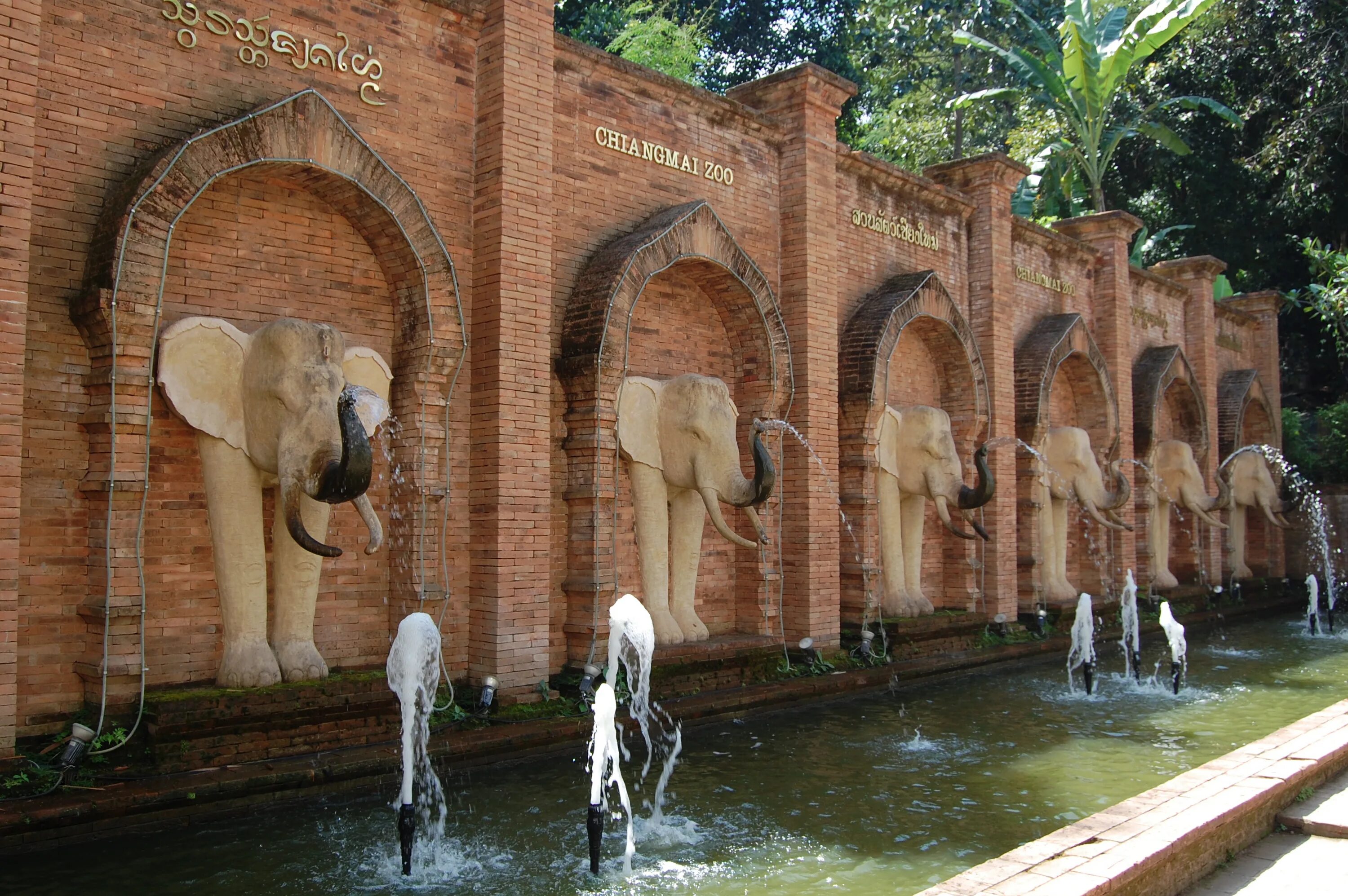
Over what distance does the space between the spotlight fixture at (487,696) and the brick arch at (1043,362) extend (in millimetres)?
9953

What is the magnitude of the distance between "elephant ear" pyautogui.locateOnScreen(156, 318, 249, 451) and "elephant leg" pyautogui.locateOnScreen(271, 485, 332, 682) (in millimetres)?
629

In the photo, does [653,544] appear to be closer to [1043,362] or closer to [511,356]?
[511,356]

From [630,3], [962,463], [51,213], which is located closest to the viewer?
[51,213]

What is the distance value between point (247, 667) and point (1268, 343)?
23079 mm

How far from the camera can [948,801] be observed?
286 inches

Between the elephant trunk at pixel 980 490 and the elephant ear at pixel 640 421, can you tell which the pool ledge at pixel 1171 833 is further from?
the elephant ear at pixel 640 421

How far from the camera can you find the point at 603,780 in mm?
6387

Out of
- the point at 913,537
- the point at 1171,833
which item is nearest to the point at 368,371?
the point at 1171,833

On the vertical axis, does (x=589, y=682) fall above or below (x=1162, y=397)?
below

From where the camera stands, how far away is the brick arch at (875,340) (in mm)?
12695

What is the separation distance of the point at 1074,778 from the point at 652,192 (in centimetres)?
642

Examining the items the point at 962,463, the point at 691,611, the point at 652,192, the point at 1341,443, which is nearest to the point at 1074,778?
the point at 691,611

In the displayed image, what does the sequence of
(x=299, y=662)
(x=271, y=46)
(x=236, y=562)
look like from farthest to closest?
(x=271, y=46) → (x=299, y=662) → (x=236, y=562)

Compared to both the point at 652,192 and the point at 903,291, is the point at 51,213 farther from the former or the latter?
the point at 903,291
